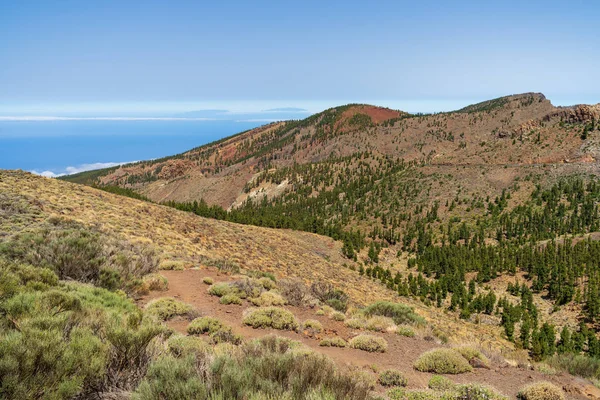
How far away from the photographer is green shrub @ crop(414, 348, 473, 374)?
25.6 ft

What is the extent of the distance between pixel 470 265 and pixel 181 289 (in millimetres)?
30783

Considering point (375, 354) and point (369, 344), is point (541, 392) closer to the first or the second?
point (375, 354)

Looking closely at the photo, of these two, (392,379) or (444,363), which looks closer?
(392,379)

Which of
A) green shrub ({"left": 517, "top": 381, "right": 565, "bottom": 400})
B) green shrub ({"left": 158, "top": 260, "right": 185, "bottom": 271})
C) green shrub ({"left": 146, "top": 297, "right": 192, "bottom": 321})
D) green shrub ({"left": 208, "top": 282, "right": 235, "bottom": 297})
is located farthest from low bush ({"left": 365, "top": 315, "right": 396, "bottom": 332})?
green shrub ({"left": 158, "top": 260, "right": 185, "bottom": 271})

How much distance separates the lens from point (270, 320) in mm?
10078

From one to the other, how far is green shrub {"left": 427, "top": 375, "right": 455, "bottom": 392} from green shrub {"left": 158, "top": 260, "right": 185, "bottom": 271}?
38.6ft

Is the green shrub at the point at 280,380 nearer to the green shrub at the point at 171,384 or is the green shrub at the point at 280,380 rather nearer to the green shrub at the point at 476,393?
the green shrub at the point at 171,384

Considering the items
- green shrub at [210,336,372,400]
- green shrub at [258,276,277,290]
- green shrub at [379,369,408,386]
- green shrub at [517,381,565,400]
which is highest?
green shrub at [210,336,372,400]

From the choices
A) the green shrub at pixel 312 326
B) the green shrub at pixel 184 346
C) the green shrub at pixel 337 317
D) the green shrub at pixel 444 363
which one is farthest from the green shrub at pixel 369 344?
the green shrub at pixel 184 346

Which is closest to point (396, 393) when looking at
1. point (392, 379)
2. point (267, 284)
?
point (392, 379)

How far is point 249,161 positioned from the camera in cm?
14475

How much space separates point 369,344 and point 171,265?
9.95 m

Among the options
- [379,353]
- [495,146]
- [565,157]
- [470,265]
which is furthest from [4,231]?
[495,146]

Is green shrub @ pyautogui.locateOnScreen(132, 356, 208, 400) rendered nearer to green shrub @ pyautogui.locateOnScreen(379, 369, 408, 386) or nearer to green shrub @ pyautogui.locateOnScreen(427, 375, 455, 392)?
green shrub @ pyautogui.locateOnScreen(379, 369, 408, 386)
